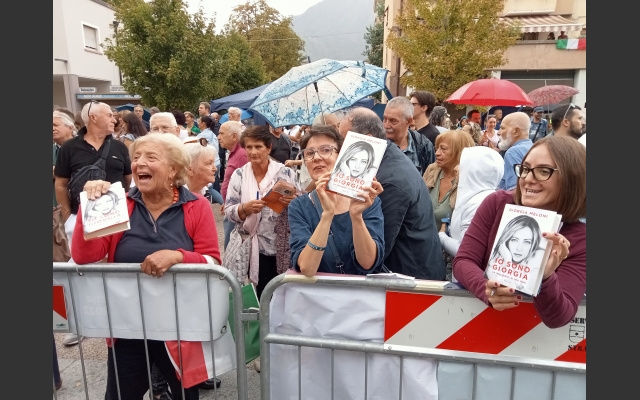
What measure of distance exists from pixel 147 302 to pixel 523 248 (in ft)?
5.94

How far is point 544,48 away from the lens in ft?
76.5

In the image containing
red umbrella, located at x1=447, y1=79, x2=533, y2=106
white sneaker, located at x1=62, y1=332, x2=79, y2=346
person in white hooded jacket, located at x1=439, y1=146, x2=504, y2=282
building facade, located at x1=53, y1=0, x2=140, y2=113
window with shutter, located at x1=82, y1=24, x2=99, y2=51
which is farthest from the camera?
window with shutter, located at x1=82, y1=24, x2=99, y2=51

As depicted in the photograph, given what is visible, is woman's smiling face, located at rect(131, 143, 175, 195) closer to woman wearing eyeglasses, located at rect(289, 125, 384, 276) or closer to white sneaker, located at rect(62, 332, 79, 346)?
woman wearing eyeglasses, located at rect(289, 125, 384, 276)

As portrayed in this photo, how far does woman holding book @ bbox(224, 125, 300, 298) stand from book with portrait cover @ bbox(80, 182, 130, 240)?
1.32 m

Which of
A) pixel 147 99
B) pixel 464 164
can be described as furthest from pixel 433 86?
pixel 464 164

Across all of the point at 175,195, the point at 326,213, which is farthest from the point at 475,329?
the point at 175,195

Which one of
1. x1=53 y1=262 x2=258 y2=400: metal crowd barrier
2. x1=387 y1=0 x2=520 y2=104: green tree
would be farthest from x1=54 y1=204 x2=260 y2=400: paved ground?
x1=387 y1=0 x2=520 y2=104: green tree

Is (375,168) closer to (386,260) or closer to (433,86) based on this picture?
(386,260)

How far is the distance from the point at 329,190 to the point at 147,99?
1908cm

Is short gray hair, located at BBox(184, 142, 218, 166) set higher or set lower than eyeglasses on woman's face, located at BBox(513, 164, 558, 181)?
higher

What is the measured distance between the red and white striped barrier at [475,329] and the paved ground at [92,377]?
70.3 inches

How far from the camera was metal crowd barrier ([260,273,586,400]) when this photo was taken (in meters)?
1.79

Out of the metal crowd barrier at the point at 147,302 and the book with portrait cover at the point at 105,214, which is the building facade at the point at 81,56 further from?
the book with portrait cover at the point at 105,214

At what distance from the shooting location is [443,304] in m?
1.86
